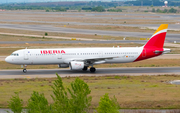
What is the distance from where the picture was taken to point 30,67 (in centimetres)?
5106

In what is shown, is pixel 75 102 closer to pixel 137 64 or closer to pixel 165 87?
pixel 165 87

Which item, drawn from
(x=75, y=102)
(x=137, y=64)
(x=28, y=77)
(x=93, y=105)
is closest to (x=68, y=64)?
(x=28, y=77)

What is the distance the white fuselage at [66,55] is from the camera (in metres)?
44.5

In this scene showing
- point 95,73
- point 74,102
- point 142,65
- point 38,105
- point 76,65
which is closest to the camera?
point 38,105

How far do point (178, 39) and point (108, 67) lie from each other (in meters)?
42.4

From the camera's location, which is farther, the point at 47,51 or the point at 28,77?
the point at 47,51

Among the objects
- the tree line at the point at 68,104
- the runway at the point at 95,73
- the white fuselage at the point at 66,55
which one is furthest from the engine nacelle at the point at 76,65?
the tree line at the point at 68,104

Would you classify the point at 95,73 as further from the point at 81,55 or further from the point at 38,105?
the point at 38,105

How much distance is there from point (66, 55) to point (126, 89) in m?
15.1

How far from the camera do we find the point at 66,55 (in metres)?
45.0

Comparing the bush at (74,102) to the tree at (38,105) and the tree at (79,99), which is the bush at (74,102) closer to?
the tree at (79,99)

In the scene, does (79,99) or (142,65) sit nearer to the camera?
(79,99)

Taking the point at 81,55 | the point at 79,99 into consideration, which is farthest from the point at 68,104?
the point at 81,55

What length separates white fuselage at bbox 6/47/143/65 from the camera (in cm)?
4447
